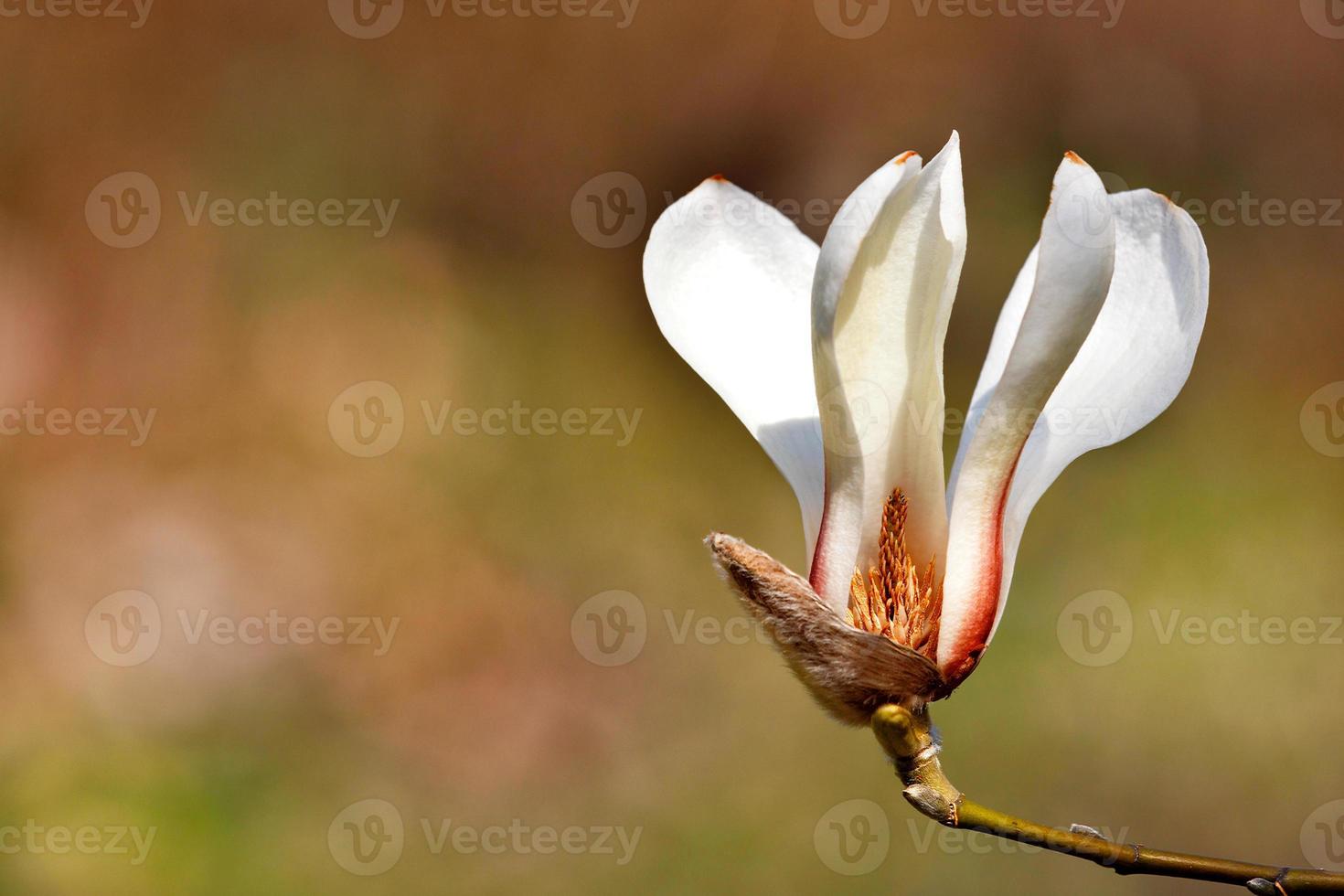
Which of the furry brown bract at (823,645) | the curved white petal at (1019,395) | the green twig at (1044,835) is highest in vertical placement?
the curved white petal at (1019,395)

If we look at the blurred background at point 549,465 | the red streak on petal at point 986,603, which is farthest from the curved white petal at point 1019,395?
the blurred background at point 549,465

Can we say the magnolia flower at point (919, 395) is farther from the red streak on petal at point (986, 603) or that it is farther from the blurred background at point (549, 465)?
the blurred background at point (549, 465)

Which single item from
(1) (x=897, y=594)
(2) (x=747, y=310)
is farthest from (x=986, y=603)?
(2) (x=747, y=310)

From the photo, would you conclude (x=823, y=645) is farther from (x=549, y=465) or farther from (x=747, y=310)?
(x=549, y=465)

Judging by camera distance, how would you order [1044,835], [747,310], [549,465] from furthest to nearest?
[549,465] → [747,310] → [1044,835]

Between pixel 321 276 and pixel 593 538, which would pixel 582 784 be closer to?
pixel 593 538

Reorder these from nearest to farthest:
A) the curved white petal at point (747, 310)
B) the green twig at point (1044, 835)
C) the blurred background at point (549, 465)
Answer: the green twig at point (1044, 835) → the curved white petal at point (747, 310) → the blurred background at point (549, 465)

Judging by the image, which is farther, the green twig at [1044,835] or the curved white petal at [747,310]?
the curved white petal at [747,310]

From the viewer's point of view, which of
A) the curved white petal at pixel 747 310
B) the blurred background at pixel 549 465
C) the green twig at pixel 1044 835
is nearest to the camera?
the green twig at pixel 1044 835
